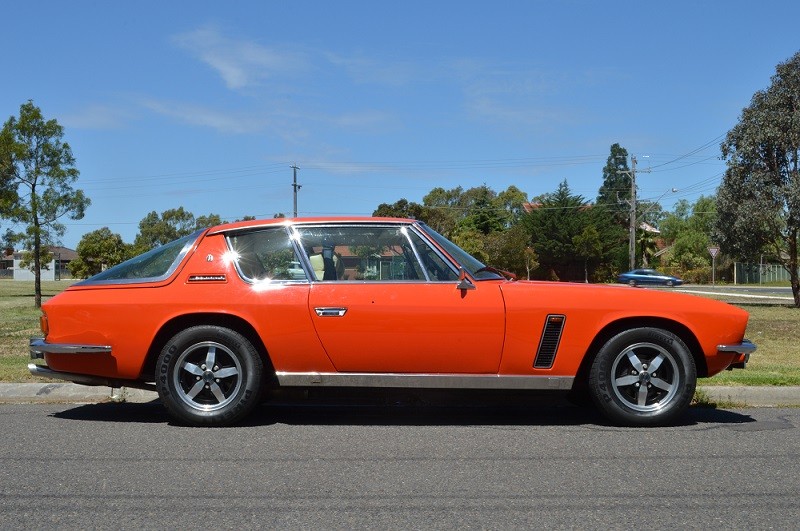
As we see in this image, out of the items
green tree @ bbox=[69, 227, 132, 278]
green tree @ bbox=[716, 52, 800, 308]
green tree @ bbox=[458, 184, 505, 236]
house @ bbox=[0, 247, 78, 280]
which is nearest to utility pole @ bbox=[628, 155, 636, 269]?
Answer: green tree @ bbox=[716, 52, 800, 308]

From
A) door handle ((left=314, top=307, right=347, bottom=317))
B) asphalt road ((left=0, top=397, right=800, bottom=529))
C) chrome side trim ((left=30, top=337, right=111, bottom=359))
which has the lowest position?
asphalt road ((left=0, top=397, right=800, bottom=529))

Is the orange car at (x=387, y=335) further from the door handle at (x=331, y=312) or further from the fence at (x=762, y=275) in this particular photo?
the fence at (x=762, y=275)

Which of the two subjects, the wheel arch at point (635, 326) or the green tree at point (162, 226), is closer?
the wheel arch at point (635, 326)

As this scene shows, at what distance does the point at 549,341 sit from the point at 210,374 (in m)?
2.35

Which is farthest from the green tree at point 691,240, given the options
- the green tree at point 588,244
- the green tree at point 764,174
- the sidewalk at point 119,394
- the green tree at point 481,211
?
the sidewalk at point 119,394

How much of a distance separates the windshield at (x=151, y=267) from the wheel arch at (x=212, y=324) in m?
0.34

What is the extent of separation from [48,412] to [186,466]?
7.30 feet

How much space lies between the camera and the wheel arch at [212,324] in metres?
5.66

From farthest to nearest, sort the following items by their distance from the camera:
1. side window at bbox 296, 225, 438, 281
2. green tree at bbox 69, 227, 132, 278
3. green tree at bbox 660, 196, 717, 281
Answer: green tree at bbox 660, 196, 717, 281
green tree at bbox 69, 227, 132, 278
side window at bbox 296, 225, 438, 281

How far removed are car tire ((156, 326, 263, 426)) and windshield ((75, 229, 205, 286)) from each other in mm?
492

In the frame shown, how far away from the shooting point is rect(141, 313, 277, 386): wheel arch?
566 centimetres

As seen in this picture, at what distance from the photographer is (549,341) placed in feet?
18.1

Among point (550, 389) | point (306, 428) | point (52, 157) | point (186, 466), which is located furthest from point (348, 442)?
point (52, 157)

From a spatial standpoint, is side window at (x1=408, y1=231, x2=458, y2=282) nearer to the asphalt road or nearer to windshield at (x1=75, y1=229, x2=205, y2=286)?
the asphalt road
